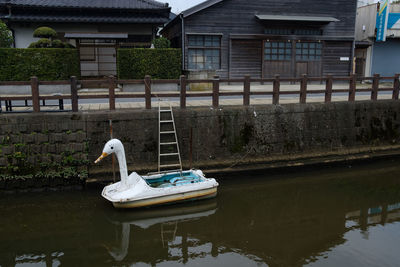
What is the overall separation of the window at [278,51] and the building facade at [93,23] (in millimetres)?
5907

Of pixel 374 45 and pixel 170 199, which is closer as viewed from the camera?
pixel 170 199

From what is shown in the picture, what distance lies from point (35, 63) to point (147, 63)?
195 inches

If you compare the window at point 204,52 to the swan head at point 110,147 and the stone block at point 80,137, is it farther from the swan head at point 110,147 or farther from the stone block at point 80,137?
the swan head at point 110,147

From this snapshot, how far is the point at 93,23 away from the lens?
19.5 metres

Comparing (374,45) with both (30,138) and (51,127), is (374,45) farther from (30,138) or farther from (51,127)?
(30,138)

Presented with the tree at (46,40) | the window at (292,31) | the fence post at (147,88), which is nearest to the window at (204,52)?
the window at (292,31)

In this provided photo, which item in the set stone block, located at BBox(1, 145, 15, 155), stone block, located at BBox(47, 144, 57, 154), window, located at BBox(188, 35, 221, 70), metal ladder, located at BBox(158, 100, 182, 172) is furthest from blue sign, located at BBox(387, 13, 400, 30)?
stone block, located at BBox(1, 145, 15, 155)

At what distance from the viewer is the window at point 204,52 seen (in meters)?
20.0

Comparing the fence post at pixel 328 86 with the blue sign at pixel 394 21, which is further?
the blue sign at pixel 394 21

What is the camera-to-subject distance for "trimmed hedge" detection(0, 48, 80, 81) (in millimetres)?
16109

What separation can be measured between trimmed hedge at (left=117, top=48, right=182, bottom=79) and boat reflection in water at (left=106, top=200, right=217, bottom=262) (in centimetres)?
1008

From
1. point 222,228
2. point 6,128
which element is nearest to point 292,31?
point 222,228

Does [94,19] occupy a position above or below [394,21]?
below

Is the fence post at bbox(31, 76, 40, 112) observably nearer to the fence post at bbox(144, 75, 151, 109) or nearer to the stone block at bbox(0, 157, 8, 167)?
the stone block at bbox(0, 157, 8, 167)
